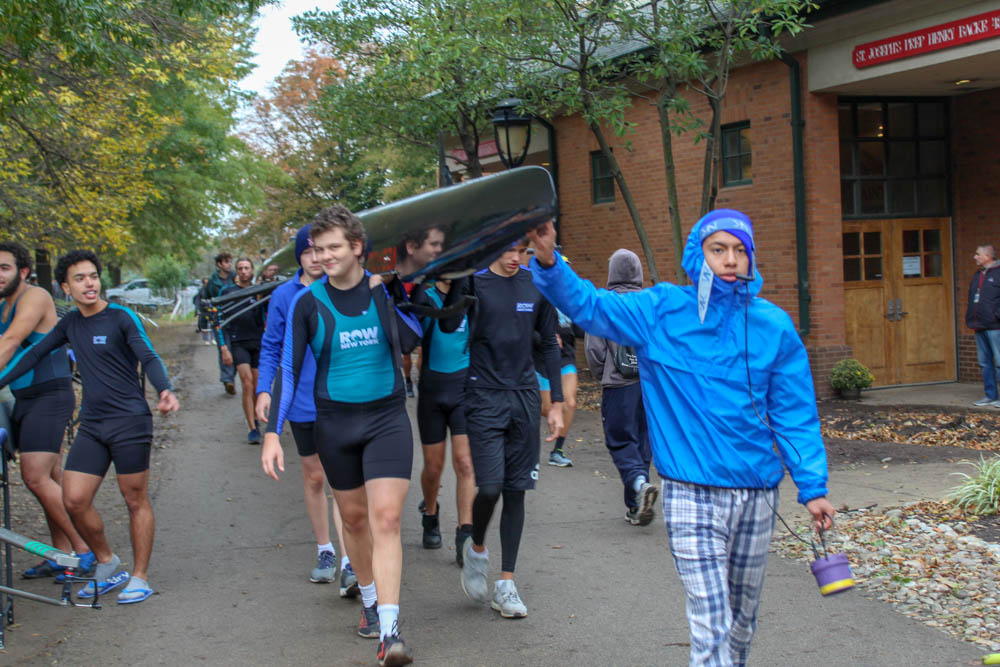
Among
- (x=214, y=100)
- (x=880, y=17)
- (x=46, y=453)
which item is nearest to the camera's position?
(x=46, y=453)

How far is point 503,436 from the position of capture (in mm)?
5336

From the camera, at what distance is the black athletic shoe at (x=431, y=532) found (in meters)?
6.79

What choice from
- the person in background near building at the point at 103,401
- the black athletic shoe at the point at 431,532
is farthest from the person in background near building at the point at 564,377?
the person in background near building at the point at 103,401

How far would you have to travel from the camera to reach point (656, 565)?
20.5 feet

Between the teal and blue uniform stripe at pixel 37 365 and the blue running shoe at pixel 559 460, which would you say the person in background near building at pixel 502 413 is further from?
the blue running shoe at pixel 559 460

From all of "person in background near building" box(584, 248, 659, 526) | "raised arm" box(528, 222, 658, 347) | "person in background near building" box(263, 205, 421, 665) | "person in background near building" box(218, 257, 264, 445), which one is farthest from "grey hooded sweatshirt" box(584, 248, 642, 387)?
"person in background near building" box(218, 257, 264, 445)

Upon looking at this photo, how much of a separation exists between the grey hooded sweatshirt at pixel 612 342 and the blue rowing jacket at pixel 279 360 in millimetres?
2050

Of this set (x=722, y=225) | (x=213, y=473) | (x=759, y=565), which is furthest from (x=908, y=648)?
(x=213, y=473)

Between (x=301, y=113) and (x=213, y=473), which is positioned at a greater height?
(x=301, y=113)

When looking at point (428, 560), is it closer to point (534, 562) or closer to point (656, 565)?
point (534, 562)

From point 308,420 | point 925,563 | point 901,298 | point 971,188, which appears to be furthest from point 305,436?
point 971,188

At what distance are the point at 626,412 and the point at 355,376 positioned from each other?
3.03 m

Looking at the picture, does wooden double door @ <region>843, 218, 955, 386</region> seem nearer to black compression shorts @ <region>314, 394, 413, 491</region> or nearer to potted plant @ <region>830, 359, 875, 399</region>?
potted plant @ <region>830, 359, 875, 399</region>

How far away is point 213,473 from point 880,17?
944 centimetres
